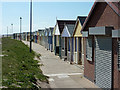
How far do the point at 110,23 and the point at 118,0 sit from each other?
1.17 meters

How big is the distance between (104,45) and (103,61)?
874 millimetres

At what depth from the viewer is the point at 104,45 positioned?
9891 millimetres

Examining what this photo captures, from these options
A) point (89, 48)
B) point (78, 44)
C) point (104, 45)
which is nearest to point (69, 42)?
point (78, 44)

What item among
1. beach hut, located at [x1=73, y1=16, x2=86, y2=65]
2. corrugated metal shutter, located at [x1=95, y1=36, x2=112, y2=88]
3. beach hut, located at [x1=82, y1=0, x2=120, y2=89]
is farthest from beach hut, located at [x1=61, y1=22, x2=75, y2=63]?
corrugated metal shutter, located at [x1=95, y1=36, x2=112, y2=88]

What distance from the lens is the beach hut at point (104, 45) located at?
879 centimetres

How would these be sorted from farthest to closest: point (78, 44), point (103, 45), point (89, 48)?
point (78, 44), point (89, 48), point (103, 45)

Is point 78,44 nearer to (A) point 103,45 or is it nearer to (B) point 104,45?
(A) point 103,45

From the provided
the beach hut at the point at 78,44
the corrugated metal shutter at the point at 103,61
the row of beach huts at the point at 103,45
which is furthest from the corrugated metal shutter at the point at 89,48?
the beach hut at the point at 78,44

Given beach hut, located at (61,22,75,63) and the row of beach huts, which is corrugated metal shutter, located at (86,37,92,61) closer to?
the row of beach huts

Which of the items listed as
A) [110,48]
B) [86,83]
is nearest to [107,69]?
[110,48]

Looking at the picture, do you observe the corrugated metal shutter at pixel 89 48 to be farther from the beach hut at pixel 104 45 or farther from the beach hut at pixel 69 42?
the beach hut at pixel 69 42

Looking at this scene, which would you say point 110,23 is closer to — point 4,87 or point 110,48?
point 110,48

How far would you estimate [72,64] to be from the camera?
18.3 metres

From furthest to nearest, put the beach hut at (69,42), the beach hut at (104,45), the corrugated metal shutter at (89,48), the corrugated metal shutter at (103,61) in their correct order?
1. the beach hut at (69,42)
2. the corrugated metal shutter at (89,48)
3. the corrugated metal shutter at (103,61)
4. the beach hut at (104,45)
